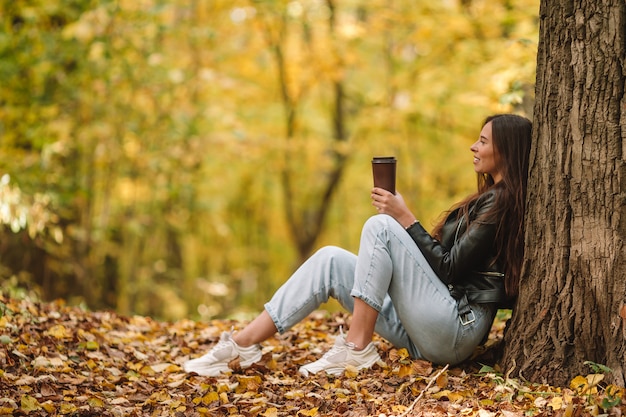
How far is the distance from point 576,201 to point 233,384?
183cm

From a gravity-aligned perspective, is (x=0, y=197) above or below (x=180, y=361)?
above

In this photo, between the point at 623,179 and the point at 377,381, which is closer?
the point at 623,179

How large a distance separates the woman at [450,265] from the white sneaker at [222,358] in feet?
1.08

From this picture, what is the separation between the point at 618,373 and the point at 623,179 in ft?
2.54

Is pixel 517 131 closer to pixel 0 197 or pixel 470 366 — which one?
pixel 470 366

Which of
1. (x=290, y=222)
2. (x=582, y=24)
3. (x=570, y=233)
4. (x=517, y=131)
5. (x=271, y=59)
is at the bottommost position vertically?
(x=290, y=222)

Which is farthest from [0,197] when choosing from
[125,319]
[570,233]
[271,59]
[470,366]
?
[271,59]

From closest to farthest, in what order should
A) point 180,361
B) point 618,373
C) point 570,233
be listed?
point 618,373 < point 570,233 < point 180,361

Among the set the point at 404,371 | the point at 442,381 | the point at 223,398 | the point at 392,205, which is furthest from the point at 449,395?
the point at 223,398

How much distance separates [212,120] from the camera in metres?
9.27

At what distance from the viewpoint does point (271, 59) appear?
11.3 metres

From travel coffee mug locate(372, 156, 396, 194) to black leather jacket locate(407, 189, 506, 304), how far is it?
0.24m

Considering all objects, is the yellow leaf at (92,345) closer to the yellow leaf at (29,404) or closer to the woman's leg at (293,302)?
the woman's leg at (293,302)

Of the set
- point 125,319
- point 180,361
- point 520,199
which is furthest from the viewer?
point 125,319
